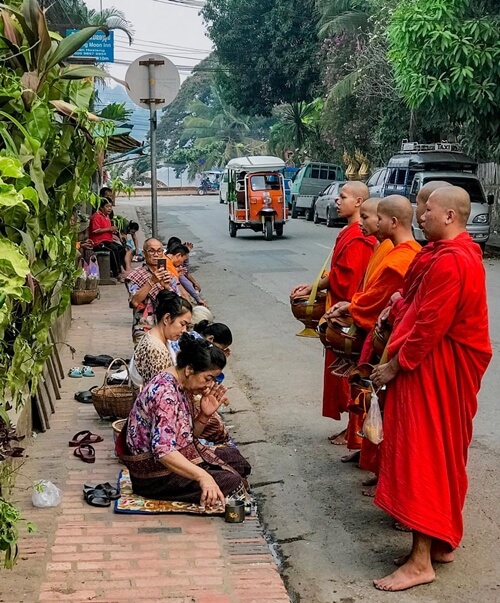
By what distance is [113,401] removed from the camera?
6.91 metres

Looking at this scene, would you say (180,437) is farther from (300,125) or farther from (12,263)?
(300,125)

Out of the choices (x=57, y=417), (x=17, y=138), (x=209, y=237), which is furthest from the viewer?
(x=209, y=237)

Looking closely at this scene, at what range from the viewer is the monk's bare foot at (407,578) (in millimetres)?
4379

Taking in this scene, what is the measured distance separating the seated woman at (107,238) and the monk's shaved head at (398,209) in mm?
9985

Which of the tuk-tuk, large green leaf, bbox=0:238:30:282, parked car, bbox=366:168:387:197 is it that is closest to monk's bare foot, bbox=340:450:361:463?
large green leaf, bbox=0:238:30:282

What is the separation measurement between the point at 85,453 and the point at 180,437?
140 centimetres

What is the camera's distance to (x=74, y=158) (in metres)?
3.94

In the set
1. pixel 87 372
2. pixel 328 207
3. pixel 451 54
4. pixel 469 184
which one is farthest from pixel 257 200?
pixel 87 372

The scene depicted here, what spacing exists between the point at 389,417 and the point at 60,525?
1923mm

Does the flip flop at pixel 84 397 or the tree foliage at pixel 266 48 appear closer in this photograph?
the flip flop at pixel 84 397

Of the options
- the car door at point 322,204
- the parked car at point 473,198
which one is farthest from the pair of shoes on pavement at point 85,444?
the car door at point 322,204

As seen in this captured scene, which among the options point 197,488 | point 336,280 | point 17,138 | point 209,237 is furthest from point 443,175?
point 17,138

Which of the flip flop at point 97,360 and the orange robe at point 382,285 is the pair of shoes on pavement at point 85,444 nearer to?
the orange robe at point 382,285

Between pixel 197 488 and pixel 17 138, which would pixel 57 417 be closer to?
pixel 197 488
